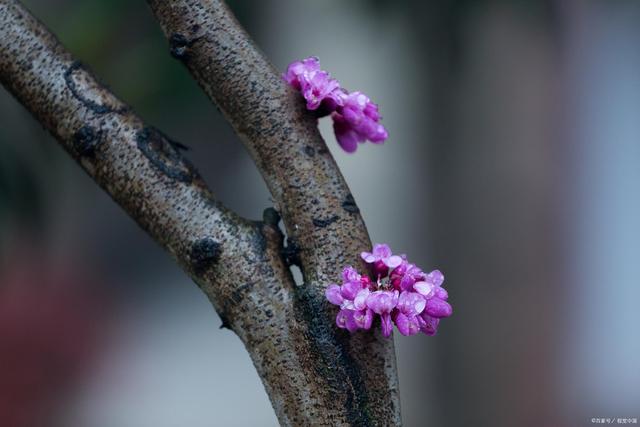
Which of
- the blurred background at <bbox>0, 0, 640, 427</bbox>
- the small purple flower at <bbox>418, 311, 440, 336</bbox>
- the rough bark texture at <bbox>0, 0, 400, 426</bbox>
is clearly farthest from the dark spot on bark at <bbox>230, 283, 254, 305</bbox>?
the blurred background at <bbox>0, 0, 640, 427</bbox>

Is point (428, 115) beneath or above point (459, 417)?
above

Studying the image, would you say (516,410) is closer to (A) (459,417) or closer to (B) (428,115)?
(A) (459,417)

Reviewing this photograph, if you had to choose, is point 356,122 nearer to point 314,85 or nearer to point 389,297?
point 314,85

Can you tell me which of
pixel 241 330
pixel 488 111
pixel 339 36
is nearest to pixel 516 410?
pixel 488 111

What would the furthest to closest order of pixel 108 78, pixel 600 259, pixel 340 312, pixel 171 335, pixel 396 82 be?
pixel 171 335
pixel 396 82
pixel 600 259
pixel 108 78
pixel 340 312

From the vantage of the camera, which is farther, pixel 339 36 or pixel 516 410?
pixel 339 36

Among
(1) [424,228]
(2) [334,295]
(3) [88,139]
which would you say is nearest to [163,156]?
(3) [88,139]

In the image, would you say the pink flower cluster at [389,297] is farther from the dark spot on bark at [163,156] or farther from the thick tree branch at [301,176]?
the dark spot on bark at [163,156]
